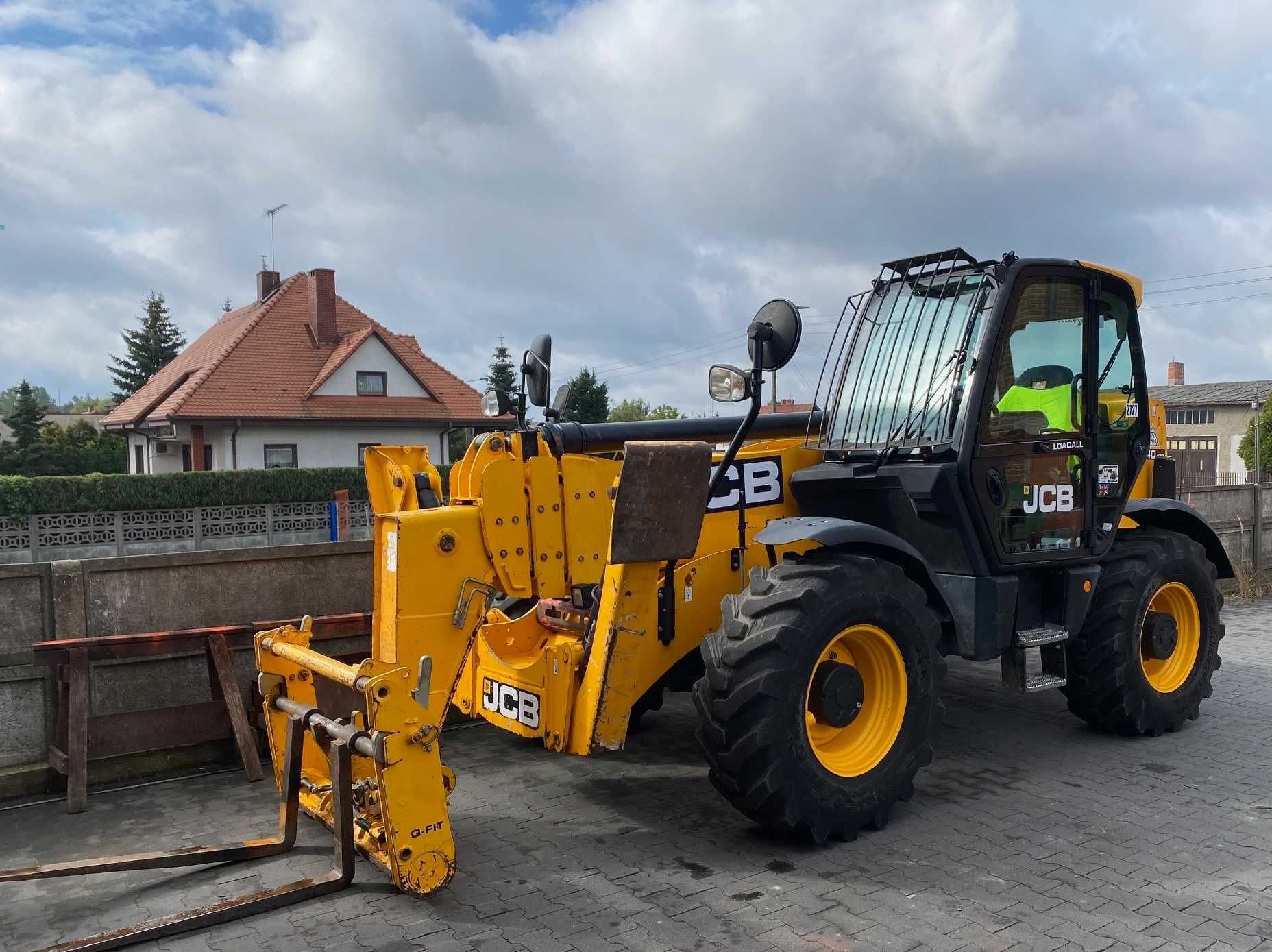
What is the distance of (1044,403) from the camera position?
5.65 m

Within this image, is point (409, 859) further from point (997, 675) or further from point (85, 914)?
point (997, 675)

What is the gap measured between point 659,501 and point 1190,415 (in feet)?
178

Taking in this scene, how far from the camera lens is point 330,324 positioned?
32781 mm

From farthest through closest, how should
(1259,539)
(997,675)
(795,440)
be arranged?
(1259,539) < (997,675) < (795,440)

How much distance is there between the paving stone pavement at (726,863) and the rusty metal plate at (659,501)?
4.36 ft

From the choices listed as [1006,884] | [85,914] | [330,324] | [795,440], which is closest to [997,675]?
[795,440]

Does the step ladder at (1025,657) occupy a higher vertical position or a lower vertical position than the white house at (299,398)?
lower

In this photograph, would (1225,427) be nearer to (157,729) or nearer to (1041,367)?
(1041,367)

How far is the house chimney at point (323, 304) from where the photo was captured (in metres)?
32.5

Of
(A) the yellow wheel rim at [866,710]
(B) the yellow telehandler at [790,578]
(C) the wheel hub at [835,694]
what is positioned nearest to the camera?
(B) the yellow telehandler at [790,578]

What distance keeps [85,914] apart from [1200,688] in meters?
6.16

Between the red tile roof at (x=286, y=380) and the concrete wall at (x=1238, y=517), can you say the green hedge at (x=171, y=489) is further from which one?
the concrete wall at (x=1238, y=517)

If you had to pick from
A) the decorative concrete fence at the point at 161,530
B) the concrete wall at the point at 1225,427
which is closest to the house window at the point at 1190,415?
the concrete wall at the point at 1225,427

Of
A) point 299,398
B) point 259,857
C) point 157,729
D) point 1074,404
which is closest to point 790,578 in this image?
point 1074,404
